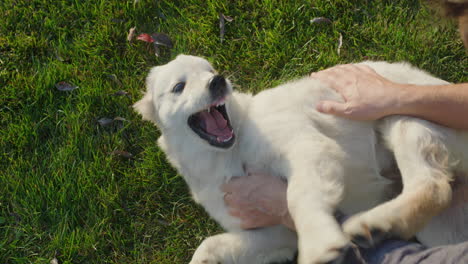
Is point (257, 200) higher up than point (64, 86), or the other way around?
point (257, 200)

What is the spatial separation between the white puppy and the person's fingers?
0.16 ft

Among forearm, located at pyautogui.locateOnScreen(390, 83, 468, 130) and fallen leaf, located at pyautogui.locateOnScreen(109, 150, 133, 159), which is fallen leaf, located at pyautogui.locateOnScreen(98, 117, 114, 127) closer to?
fallen leaf, located at pyautogui.locateOnScreen(109, 150, 133, 159)

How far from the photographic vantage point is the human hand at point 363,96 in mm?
2781

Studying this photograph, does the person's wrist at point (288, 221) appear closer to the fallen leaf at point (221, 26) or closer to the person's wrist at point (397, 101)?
the person's wrist at point (397, 101)

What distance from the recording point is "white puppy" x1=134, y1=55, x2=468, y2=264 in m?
2.48

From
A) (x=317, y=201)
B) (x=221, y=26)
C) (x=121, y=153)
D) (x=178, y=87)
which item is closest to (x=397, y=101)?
(x=317, y=201)

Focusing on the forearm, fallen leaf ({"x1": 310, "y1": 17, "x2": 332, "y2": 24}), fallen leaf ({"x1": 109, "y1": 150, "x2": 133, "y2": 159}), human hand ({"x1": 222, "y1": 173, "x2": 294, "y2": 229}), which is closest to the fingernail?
the forearm

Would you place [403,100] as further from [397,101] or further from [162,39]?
[162,39]

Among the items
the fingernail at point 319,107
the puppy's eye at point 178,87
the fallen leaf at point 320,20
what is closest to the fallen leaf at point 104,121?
the puppy's eye at point 178,87

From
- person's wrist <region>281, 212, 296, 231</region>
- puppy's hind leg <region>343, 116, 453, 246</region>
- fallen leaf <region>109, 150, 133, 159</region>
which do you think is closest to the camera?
puppy's hind leg <region>343, 116, 453, 246</region>

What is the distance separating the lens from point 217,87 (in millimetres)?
2801

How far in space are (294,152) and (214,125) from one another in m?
0.64

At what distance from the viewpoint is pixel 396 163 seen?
299 cm

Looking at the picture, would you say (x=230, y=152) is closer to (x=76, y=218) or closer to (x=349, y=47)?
(x=76, y=218)
